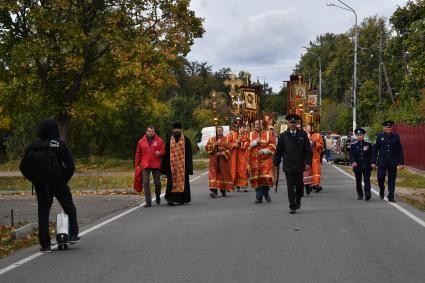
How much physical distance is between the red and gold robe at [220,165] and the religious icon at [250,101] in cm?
892

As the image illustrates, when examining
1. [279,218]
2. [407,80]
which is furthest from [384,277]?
[407,80]

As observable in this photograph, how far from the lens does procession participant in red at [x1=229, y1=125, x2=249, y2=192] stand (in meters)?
20.3

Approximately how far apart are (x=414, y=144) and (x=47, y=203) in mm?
27945

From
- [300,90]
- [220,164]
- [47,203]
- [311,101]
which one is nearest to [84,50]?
[300,90]

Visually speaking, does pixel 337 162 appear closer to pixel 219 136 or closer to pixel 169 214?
pixel 219 136

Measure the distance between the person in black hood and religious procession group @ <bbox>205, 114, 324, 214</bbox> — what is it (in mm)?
5438

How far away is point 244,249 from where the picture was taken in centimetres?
994

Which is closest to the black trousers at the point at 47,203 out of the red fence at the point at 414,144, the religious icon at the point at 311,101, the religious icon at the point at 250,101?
the religious icon at the point at 250,101

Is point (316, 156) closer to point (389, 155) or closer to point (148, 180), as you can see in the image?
point (389, 155)

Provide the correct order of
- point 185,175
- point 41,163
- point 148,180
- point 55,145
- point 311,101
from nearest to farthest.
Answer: point 41,163
point 55,145
point 148,180
point 185,175
point 311,101

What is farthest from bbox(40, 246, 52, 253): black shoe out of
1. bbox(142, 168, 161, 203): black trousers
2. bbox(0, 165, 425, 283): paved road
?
bbox(142, 168, 161, 203): black trousers

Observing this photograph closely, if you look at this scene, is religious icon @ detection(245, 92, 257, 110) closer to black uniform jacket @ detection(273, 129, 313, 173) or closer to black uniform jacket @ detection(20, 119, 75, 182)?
black uniform jacket @ detection(273, 129, 313, 173)

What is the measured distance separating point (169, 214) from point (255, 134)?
3607 millimetres

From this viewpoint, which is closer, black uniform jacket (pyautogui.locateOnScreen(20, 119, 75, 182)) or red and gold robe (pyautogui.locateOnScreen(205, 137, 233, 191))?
black uniform jacket (pyautogui.locateOnScreen(20, 119, 75, 182))
